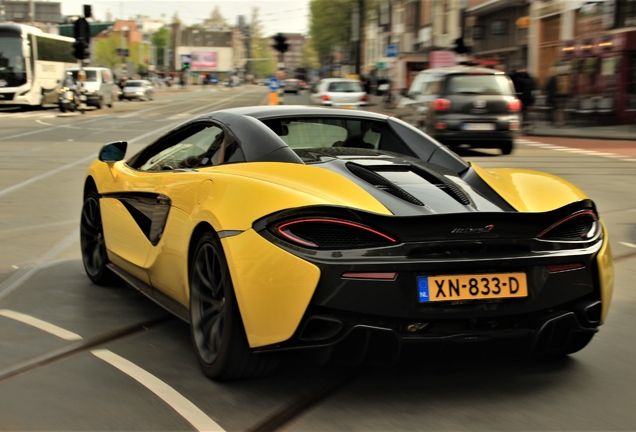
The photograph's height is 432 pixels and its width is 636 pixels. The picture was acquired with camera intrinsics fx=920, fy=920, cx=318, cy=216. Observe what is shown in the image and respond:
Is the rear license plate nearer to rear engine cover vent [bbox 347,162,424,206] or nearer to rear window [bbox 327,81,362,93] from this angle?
rear engine cover vent [bbox 347,162,424,206]

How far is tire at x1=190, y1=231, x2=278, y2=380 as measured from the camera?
384 centimetres

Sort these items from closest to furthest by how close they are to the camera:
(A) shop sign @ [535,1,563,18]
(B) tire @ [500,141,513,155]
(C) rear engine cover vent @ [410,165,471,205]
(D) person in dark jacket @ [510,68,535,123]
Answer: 1. (C) rear engine cover vent @ [410,165,471,205]
2. (B) tire @ [500,141,513,155]
3. (D) person in dark jacket @ [510,68,535,123]
4. (A) shop sign @ [535,1,563,18]

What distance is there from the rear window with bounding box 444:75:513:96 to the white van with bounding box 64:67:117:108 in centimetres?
2587

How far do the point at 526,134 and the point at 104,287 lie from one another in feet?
68.6

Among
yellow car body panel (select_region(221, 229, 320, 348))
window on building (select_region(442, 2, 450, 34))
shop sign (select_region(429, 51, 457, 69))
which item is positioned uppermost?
window on building (select_region(442, 2, 450, 34))

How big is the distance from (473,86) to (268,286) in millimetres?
14894

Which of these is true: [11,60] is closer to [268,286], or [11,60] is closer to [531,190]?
[531,190]

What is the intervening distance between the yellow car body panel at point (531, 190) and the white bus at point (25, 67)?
3685 cm

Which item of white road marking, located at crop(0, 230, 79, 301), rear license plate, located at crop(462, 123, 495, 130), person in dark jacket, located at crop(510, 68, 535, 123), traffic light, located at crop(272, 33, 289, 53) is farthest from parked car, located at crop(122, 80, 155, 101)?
white road marking, located at crop(0, 230, 79, 301)

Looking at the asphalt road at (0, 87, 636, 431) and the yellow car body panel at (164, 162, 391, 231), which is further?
the yellow car body panel at (164, 162, 391, 231)

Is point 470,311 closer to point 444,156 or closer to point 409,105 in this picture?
point 444,156

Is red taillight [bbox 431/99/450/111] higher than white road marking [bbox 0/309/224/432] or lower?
higher

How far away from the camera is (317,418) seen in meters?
3.58

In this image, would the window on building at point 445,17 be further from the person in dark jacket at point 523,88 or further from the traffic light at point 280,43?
the person in dark jacket at point 523,88
